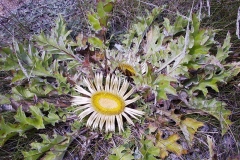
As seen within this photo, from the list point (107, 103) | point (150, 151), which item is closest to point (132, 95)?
point (107, 103)

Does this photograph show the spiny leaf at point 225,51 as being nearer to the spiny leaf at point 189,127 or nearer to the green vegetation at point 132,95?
the green vegetation at point 132,95

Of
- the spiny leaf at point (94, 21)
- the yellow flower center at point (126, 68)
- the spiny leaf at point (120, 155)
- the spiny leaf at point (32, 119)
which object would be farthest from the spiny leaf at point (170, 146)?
the spiny leaf at point (94, 21)

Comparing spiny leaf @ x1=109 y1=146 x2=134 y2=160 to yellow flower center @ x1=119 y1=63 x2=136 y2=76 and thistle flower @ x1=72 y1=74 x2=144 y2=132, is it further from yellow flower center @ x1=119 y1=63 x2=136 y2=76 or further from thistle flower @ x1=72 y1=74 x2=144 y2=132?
yellow flower center @ x1=119 y1=63 x2=136 y2=76

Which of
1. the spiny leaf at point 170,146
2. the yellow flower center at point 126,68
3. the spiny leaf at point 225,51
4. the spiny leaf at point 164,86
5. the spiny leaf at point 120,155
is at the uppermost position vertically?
the spiny leaf at point 225,51

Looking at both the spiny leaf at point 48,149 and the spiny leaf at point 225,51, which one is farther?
the spiny leaf at point 225,51

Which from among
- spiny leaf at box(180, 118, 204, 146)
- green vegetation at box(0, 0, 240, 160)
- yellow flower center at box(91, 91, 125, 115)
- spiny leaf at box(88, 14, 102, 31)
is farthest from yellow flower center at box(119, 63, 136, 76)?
spiny leaf at box(180, 118, 204, 146)

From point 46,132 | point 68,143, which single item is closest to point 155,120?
point 68,143

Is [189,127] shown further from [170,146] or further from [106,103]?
[106,103]

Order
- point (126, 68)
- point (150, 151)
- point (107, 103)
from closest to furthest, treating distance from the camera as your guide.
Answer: point (150, 151) < point (107, 103) < point (126, 68)

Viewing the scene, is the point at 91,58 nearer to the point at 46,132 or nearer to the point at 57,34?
the point at 57,34

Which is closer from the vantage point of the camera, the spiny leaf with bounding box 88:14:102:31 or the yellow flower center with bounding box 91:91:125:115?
the yellow flower center with bounding box 91:91:125:115
